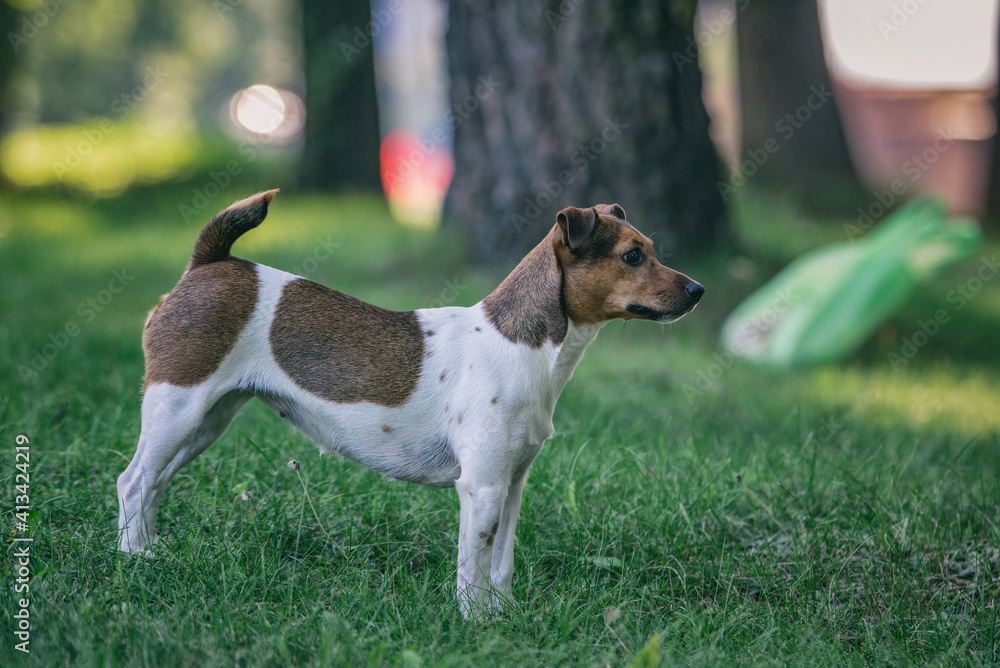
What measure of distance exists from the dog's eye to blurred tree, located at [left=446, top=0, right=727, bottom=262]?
401cm

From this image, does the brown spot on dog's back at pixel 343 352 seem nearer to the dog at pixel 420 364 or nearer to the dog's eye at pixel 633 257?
the dog at pixel 420 364

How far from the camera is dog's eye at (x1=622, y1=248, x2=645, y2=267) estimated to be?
3.11m

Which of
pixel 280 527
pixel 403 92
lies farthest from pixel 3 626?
pixel 403 92

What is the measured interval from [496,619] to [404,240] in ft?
19.9

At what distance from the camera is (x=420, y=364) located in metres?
3.17

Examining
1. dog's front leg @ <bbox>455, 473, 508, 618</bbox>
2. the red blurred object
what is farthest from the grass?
the red blurred object

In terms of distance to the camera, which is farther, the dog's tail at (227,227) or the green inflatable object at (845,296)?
the green inflatable object at (845,296)

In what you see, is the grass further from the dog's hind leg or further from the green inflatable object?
the green inflatable object

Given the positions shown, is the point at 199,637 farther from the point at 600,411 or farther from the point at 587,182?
the point at 587,182

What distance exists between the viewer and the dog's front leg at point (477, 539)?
301 cm

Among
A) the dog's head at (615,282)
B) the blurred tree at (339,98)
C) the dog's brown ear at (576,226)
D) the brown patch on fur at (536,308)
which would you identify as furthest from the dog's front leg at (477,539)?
the blurred tree at (339,98)

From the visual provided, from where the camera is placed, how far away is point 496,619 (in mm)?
3035

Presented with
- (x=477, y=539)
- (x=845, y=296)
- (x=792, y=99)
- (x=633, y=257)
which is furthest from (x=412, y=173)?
(x=477, y=539)

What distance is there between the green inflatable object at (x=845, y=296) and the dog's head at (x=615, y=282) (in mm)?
4066
